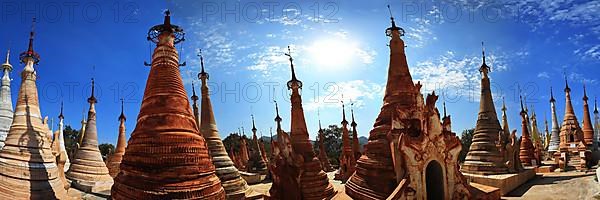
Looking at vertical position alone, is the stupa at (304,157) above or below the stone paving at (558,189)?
above

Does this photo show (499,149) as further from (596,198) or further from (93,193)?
(93,193)

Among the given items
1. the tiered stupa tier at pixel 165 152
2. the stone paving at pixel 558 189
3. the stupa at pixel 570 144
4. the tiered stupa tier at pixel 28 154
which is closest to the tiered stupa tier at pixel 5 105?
the tiered stupa tier at pixel 28 154

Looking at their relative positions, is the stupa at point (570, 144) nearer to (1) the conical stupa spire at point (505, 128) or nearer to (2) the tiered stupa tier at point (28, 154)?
(1) the conical stupa spire at point (505, 128)

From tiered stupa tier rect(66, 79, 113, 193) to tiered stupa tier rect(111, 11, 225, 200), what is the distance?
1327cm

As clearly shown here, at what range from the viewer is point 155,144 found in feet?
31.5

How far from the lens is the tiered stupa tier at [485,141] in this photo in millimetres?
23420

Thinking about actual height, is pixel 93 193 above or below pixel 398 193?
below

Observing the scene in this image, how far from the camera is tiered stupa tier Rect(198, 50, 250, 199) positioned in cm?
1770

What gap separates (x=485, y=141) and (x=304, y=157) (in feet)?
49.9

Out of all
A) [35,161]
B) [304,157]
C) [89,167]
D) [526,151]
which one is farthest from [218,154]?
[526,151]

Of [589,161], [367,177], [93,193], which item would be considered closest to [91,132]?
[93,193]

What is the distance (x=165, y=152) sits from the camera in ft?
31.2

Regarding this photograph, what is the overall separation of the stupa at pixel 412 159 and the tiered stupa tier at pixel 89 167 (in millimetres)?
16459

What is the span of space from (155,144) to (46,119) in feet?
38.3
